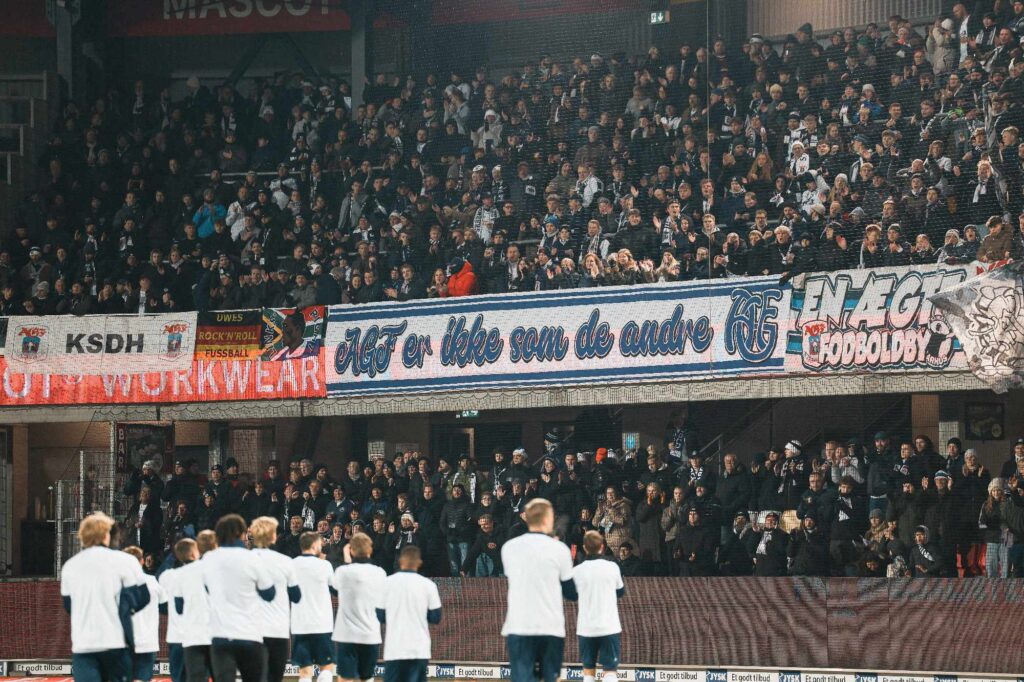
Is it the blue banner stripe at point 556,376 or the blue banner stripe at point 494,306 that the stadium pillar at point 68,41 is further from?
the blue banner stripe at point 556,376

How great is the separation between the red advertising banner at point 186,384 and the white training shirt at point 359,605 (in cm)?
895

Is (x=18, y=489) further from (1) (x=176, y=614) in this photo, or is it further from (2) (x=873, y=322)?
(2) (x=873, y=322)

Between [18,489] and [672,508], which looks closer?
[672,508]

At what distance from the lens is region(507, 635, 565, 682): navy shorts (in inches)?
444

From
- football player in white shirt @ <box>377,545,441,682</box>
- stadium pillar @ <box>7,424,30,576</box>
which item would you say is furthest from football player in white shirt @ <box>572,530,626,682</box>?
stadium pillar @ <box>7,424,30,576</box>

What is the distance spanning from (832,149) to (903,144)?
96 cm

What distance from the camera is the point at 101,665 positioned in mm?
11258

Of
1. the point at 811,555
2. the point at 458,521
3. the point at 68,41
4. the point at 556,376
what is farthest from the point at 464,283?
the point at 68,41

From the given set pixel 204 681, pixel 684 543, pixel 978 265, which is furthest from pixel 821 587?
pixel 204 681

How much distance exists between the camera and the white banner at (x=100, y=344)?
22.3 m

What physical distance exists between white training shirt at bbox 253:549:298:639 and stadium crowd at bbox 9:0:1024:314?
9505 mm

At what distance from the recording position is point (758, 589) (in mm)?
17297

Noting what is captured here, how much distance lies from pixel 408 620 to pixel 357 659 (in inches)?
47.7

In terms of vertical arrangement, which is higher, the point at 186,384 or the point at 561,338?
the point at 561,338
